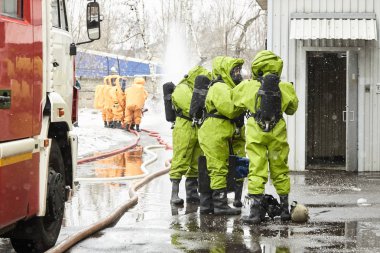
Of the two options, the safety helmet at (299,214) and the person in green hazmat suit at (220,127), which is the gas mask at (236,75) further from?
the safety helmet at (299,214)

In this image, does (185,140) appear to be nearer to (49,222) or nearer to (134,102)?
(49,222)

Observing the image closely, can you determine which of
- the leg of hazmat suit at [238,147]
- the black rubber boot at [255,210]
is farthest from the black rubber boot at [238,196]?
the black rubber boot at [255,210]

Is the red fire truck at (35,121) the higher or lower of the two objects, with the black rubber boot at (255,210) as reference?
higher

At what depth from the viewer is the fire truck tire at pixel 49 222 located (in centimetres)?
756

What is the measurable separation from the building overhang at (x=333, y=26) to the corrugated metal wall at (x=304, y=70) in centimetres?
16

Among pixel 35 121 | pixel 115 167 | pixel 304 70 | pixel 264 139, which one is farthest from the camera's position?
pixel 115 167

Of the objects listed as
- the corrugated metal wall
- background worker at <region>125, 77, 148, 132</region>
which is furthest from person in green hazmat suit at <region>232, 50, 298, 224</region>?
background worker at <region>125, 77, 148, 132</region>

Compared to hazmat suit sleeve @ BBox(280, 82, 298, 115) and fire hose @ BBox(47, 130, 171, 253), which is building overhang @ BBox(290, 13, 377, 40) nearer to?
fire hose @ BBox(47, 130, 171, 253)

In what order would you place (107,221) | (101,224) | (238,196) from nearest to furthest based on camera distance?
1. (101,224)
2. (107,221)
3. (238,196)

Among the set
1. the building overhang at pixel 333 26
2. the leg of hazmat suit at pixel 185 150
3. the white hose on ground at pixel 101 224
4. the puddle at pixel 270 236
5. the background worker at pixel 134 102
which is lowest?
the puddle at pixel 270 236

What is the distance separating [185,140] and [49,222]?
3185mm

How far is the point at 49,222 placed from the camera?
25.8 feet

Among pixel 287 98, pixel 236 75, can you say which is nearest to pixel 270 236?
pixel 287 98

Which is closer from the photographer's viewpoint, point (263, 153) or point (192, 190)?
point (263, 153)
